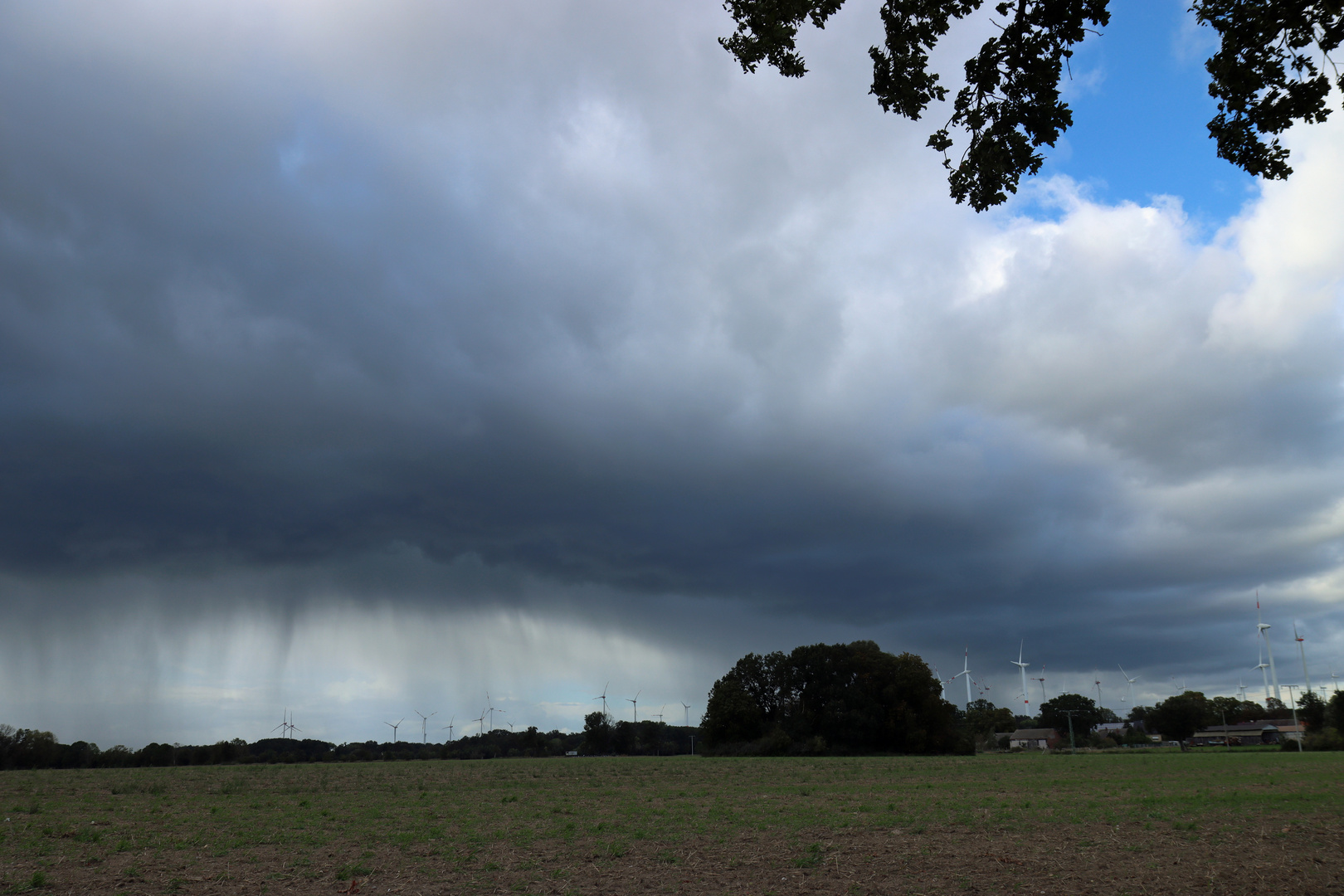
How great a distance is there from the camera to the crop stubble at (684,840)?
53.8 ft

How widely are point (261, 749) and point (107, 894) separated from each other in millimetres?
131060

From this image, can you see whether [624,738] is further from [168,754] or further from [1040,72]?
[1040,72]

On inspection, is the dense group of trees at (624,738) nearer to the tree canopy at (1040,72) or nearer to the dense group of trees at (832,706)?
the dense group of trees at (832,706)

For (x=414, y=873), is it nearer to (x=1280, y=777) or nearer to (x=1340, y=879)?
(x=1340, y=879)

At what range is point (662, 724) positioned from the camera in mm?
167625

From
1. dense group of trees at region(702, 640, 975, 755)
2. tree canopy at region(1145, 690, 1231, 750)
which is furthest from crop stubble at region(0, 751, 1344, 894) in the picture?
tree canopy at region(1145, 690, 1231, 750)

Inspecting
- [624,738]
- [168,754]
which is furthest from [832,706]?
[168,754]

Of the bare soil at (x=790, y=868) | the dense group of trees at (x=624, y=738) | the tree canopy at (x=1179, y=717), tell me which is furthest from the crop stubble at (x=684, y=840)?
the tree canopy at (x=1179, y=717)

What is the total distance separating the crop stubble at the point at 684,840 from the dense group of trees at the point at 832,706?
7353cm

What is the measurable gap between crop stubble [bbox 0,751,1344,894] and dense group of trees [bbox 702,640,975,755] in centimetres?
7353

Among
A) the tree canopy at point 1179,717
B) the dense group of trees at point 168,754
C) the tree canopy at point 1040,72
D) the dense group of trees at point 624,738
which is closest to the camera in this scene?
the tree canopy at point 1040,72

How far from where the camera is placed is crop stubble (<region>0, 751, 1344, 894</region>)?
16.4m

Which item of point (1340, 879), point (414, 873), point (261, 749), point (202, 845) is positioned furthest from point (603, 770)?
point (261, 749)

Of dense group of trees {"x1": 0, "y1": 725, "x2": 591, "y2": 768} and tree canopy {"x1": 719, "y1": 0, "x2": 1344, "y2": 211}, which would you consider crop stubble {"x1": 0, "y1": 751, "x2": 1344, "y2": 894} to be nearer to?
tree canopy {"x1": 719, "y1": 0, "x2": 1344, "y2": 211}
